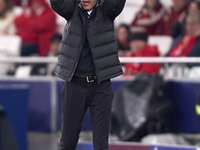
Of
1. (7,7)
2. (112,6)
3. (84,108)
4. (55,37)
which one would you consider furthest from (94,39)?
(7,7)

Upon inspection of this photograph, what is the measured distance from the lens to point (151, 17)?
959 cm

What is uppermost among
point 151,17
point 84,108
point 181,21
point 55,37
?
point 151,17

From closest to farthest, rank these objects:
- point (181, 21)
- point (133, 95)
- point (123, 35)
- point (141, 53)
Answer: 1. point (133, 95)
2. point (141, 53)
3. point (181, 21)
4. point (123, 35)

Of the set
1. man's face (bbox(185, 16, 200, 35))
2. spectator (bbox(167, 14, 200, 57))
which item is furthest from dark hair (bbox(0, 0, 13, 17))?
man's face (bbox(185, 16, 200, 35))

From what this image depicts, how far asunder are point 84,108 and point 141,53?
11.7 ft

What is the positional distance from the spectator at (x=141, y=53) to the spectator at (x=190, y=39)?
379mm

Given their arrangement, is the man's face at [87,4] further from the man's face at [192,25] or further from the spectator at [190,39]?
the man's face at [192,25]

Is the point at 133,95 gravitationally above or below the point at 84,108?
below

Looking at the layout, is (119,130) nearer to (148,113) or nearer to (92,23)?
(148,113)

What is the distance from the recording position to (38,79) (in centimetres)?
770

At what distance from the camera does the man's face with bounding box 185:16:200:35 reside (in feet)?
25.7

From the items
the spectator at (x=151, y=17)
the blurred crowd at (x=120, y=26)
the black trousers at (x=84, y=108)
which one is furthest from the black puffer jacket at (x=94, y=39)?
the spectator at (x=151, y=17)

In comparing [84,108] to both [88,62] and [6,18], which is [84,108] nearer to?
[88,62]

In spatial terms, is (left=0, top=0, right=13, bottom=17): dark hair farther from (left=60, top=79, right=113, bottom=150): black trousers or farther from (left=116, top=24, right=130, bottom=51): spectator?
(left=60, top=79, right=113, bottom=150): black trousers
